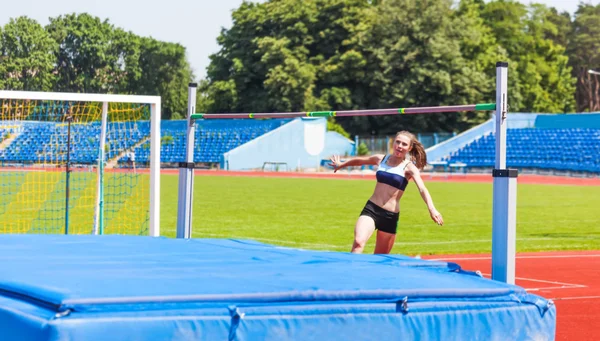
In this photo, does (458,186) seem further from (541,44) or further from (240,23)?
(541,44)

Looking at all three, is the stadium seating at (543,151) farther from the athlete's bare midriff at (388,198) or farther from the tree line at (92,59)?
the athlete's bare midriff at (388,198)

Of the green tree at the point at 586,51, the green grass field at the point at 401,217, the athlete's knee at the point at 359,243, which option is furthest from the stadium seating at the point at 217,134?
the athlete's knee at the point at 359,243

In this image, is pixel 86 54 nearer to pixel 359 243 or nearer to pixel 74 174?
pixel 74 174

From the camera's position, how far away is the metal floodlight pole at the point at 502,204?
21.4ft

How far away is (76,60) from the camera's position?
193 feet

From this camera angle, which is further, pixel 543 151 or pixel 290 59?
pixel 290 59

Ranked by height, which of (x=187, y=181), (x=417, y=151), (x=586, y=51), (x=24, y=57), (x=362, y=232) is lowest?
(x=362, y=232)

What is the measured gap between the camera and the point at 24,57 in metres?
36.3

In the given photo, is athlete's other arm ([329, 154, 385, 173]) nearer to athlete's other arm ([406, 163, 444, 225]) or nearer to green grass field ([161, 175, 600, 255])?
athlete's other arm ([406, 163, 444, 225])

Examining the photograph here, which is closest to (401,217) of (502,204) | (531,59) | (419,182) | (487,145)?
(419,182)

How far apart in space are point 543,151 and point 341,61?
2150cm

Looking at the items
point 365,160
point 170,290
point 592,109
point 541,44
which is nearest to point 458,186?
point 365,160

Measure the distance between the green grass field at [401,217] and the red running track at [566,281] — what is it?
1186 mm

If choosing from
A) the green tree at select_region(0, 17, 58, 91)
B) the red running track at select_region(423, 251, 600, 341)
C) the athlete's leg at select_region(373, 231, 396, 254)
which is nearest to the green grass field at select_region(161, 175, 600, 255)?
the red running track at select_region(423, 251, 600, 341)
